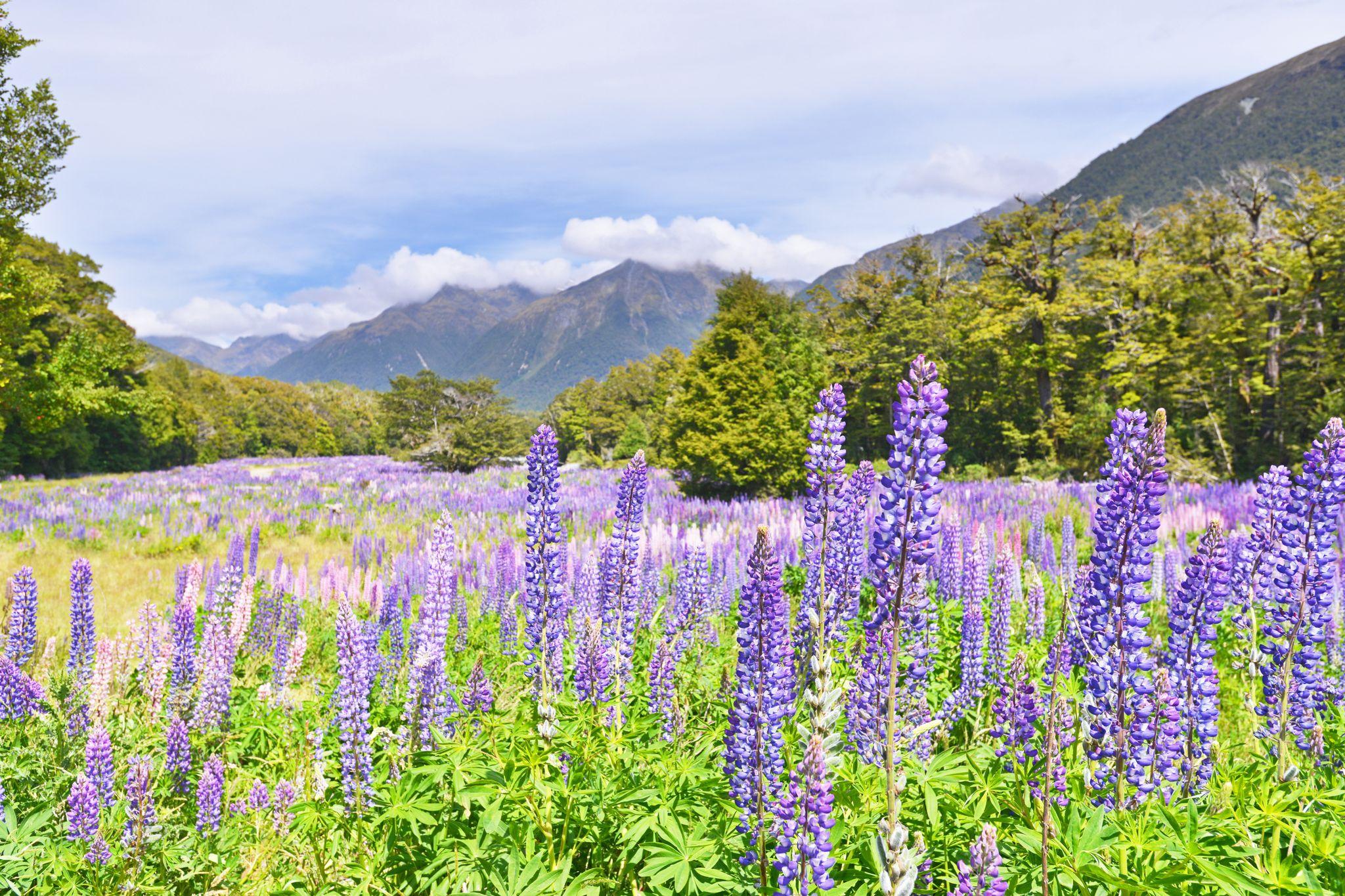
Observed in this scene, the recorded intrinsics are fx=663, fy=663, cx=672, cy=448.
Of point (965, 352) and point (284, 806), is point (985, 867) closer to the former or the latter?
point (284, 806)

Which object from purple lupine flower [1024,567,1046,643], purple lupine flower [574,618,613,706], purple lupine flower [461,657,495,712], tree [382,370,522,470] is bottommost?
purple lupine flower [1024,567,1046,643]

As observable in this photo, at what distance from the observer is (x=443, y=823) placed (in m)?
2.71

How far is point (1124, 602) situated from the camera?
2322 mm

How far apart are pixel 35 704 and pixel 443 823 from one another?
3.61 meters

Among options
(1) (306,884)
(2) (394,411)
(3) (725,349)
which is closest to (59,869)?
(1) (306,884)

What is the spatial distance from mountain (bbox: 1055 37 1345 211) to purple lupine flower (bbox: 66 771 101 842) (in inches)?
6168

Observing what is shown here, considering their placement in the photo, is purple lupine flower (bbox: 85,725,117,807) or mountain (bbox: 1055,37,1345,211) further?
mountain (bbox: 1055,37,1345,211)

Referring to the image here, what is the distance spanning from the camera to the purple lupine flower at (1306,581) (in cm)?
284

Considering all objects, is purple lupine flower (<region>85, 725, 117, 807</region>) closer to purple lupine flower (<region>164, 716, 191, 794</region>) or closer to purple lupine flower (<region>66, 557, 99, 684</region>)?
purple lupine flower (<region>164, 716, 191, 794</region>)

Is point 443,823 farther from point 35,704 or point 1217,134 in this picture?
point 1217,134

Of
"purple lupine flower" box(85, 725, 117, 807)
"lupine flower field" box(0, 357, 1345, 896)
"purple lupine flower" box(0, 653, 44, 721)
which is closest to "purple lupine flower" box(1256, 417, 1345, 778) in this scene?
"lupine flower field" box(0, 357, 1345, 896)

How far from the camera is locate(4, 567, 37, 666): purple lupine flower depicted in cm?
473

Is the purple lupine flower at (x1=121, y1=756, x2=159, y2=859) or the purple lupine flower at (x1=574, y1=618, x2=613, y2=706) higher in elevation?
the purple lupine flower at (x1=574, y1=618, x2=613, y2=706)

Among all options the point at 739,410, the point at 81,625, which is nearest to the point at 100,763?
the point at 81,625
